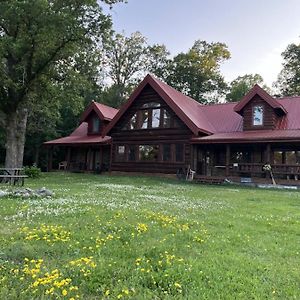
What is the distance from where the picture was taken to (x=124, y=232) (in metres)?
6.62

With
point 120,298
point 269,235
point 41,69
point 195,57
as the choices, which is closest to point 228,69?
point 195,57

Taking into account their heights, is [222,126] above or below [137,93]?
below

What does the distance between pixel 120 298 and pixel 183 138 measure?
72.0 feet

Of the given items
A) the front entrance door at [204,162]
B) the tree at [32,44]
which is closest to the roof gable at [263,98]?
the front entrance door at [204,162]

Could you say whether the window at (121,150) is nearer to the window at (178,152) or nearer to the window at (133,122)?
the window at (133,122)

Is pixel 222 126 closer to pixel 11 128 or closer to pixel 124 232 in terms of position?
pixel 11 128

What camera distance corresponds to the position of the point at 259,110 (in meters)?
24.5

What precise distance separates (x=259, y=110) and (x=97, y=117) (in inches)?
616

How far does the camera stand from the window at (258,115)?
80.3 ft

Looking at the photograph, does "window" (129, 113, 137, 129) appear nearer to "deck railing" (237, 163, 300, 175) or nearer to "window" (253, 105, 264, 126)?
"deck railing" (237, 163, 300, 175)

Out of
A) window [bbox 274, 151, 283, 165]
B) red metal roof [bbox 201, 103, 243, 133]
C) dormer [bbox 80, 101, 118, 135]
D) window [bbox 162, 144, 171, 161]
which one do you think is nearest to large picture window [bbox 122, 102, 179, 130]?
window [bbox 162, 144, 171, 161]

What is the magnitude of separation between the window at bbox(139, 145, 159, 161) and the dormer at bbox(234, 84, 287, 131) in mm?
6596

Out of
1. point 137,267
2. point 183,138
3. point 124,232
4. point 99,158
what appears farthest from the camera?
point 99,158

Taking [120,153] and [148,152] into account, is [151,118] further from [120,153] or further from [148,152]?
[120,153]
